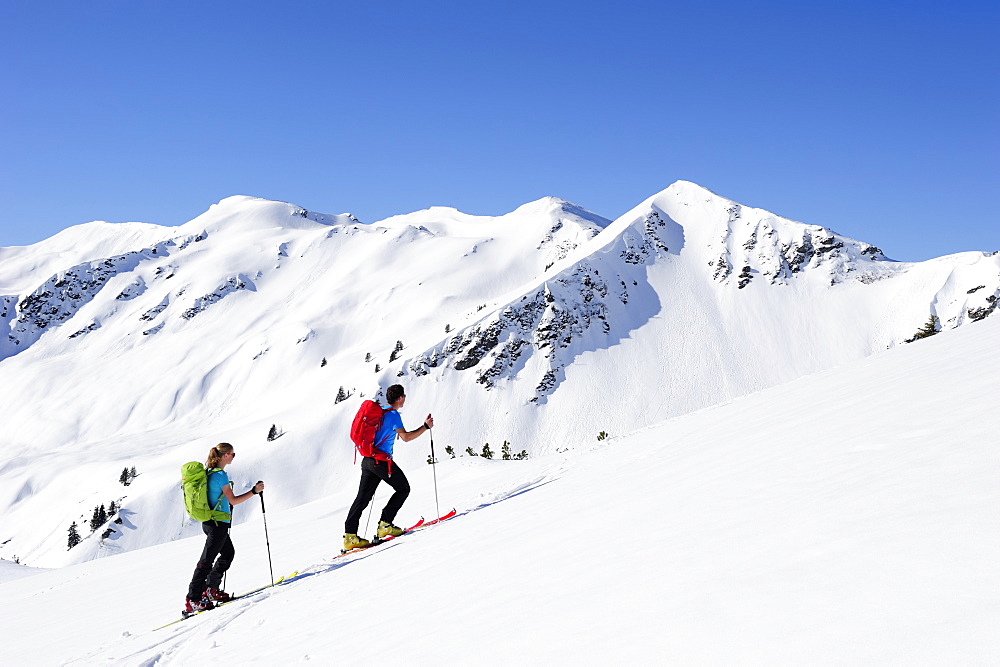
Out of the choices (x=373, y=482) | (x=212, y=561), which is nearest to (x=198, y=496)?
(x=212, y=561)

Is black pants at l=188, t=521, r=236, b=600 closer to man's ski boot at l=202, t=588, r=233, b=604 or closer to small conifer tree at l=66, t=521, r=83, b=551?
man's ski boot at l=202, t=588, r=233, b=604

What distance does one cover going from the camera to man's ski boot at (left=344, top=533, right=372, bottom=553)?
31.1 ft

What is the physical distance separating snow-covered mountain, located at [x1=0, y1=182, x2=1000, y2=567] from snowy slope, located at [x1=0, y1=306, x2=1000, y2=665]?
56.2 meters

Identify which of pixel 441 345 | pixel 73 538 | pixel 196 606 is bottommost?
pixel 196 606

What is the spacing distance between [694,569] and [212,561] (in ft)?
22.2

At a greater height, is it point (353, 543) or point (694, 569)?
point (353, 543)

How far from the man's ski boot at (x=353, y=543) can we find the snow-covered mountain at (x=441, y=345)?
5825 cm

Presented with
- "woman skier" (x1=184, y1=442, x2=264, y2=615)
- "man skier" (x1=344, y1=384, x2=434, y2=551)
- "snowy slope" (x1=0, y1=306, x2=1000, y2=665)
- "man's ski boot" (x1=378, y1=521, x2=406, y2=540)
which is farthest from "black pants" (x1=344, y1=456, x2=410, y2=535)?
"woman skier" (x1=184, y1=442, x2=264, y2=615)

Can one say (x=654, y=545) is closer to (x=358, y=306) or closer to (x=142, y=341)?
(x=358, y=306)

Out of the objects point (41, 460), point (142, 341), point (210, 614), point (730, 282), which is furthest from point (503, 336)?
point (142, 341)

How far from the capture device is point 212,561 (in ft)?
27.2

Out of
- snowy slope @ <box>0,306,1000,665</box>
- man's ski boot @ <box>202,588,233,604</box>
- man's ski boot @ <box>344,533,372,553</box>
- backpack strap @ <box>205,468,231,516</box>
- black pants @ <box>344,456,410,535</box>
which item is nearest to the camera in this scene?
snowy slope @ <box>0,306,1000,665</box>

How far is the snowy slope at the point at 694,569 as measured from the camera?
2887 millimetres

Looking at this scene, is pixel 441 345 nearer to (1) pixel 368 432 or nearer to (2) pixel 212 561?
(1) pixel 368 432
